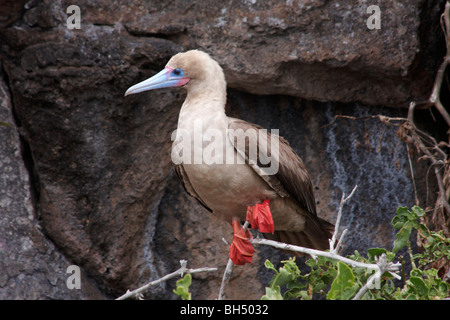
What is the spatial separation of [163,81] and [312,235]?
1.38m

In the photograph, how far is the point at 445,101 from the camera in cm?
445

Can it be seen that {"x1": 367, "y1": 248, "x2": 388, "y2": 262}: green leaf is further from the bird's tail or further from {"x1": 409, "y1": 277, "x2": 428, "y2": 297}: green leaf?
the bird's tail

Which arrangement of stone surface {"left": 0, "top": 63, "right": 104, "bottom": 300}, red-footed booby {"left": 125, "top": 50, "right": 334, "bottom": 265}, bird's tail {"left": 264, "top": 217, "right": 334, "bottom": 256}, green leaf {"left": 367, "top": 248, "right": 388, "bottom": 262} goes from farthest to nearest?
stone surface {"left": 0, "top": 63, "right": 104, "bottom": 300} < bird's tail {"left": 264, "top": 217, "right": 334, "bottom": 256} < red-footed booby {"left": 125, "top": 50, "right": 334, "bottom": 265} < green leaf {"left": 367, "top": 248, "right": 388, "bottom": 262}

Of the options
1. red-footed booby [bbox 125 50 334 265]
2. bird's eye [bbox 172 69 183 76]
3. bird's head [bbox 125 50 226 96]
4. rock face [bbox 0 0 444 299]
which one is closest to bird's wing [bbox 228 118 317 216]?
red-footed booby [bbox 125 50 334 265]

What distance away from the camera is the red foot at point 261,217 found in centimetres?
334

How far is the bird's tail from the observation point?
3.79 metres

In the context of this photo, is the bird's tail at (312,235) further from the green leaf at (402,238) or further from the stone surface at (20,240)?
the stone surface at (20,240)

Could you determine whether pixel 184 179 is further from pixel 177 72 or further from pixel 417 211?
pixel 417 211

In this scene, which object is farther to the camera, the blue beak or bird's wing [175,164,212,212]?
bird's wing [175,164,212,212]

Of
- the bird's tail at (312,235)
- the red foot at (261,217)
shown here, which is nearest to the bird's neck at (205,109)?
the red foot at (261,217)

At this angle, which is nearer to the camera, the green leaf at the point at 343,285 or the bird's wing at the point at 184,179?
the green leaf at the point at 343,285

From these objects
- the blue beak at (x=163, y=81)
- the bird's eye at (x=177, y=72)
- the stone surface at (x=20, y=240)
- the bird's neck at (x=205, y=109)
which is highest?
the bird's eye at (x=177, y=72)

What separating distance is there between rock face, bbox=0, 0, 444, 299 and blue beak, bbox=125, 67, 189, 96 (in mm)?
494

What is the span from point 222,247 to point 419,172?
1592 millimetres
